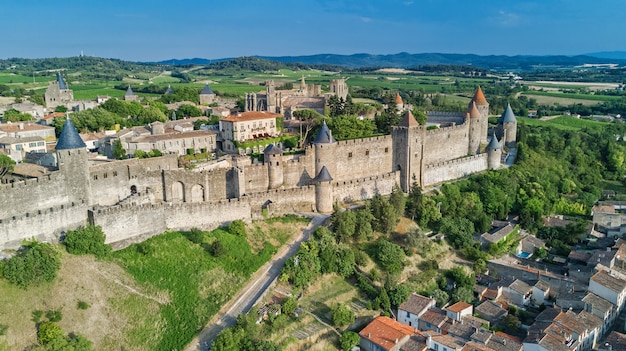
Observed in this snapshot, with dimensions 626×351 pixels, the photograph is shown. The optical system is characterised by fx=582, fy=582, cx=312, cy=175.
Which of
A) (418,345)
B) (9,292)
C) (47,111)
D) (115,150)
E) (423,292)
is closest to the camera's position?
(9,292)

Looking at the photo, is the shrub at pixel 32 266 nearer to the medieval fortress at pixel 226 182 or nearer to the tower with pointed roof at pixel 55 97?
the medieval fortress at pixel 226 182

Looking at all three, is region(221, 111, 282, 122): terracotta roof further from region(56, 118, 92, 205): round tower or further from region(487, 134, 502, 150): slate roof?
region(487, 134, 502, 150): slate roof

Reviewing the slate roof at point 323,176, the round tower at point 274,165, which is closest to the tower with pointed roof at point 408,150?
the slate roof at point 323,176

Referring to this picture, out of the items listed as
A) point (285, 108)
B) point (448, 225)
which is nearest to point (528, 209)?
point (448, 225)

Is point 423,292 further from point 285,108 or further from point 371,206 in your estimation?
point 285,108

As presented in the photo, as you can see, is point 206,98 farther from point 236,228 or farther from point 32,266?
point 32,266

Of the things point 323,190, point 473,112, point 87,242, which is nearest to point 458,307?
point 323,190

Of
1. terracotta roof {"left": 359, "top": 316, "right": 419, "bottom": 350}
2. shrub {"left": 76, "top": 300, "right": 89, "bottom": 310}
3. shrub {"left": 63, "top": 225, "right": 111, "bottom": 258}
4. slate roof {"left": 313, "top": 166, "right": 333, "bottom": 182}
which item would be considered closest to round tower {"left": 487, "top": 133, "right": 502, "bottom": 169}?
slate roof {"left": 313, "top": 166, "right": 333, "bottom": 182}
